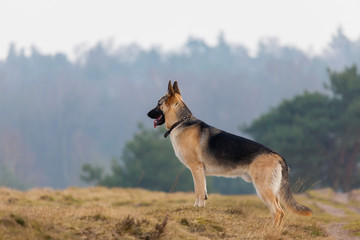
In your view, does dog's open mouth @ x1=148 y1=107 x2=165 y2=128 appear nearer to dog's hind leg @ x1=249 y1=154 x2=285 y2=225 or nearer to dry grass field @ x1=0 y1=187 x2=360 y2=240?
dry grass field @ x1=0 y1=187 x2=360 y2=240

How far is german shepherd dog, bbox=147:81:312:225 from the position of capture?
36.1ft

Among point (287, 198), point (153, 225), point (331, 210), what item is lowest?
point (331, 210)

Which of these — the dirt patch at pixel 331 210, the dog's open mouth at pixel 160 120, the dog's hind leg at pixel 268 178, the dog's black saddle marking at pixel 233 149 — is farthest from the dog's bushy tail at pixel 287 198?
the dirt patch at pixel 331 210

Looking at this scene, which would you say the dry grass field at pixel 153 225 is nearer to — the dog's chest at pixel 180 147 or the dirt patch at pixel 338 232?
the dirt patch at pixel 338 232

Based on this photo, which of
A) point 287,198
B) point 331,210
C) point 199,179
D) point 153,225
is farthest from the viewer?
point 331,210

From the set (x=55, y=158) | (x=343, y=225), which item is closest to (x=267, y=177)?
(x=343, y=225)

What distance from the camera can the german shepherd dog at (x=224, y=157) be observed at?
11000 millimetres

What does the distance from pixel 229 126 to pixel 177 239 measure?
15142cm

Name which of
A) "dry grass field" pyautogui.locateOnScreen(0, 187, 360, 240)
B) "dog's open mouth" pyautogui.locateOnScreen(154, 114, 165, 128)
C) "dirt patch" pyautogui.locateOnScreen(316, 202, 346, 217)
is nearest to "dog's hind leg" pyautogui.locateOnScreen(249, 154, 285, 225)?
"dry grass field" pyautogui.locateOnScreen(0, 187, 360, 240)

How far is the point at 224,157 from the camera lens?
11305 millimetres

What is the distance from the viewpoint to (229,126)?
15975cm

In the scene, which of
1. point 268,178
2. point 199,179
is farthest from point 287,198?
point 199,179

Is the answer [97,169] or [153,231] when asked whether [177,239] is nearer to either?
[153,231]

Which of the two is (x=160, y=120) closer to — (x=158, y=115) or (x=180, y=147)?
(x=158, y=115)
